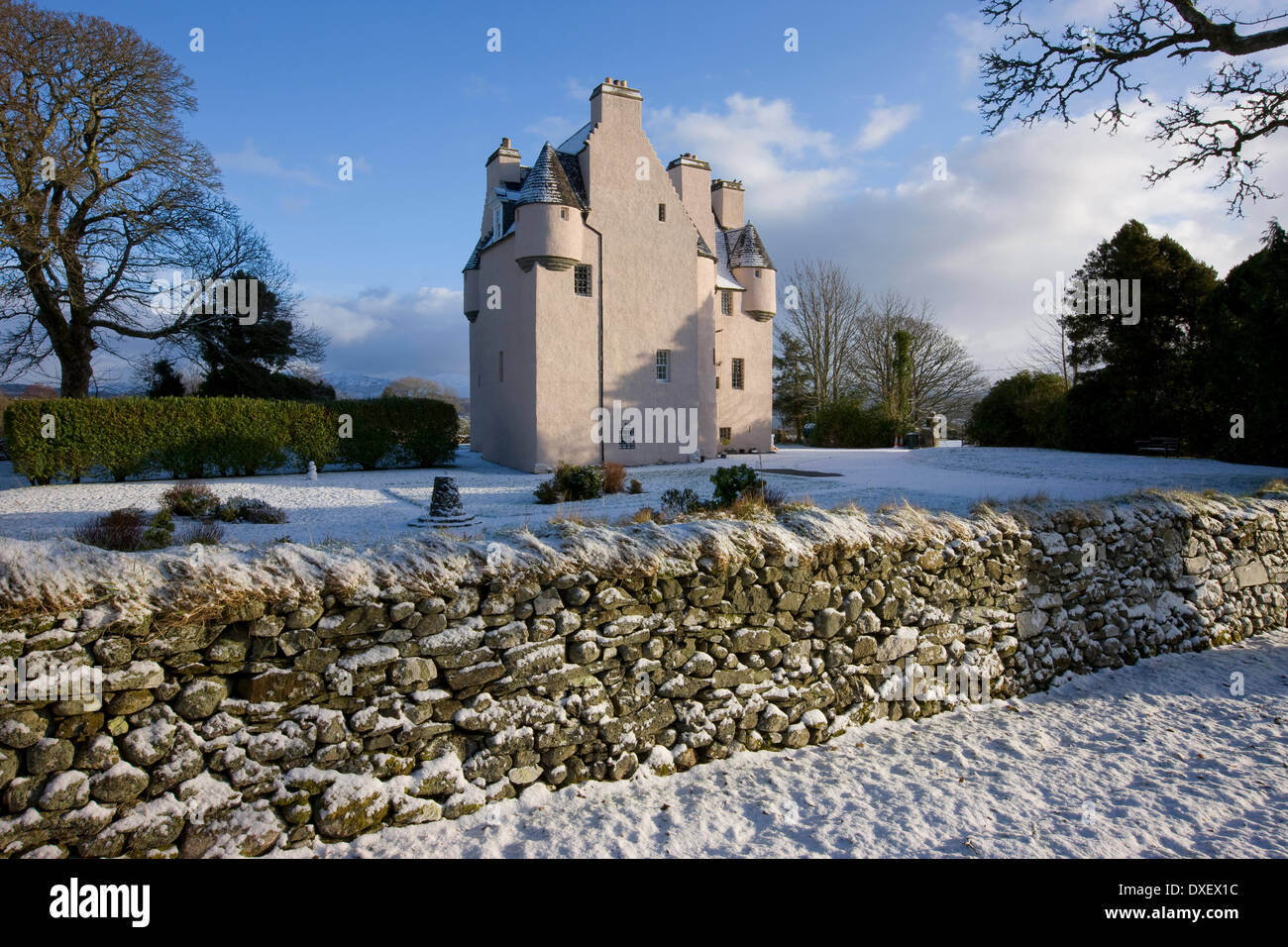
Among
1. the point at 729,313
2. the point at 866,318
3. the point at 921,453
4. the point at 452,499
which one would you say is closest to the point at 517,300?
the point at 729,313

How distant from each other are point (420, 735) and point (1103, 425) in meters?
26.0

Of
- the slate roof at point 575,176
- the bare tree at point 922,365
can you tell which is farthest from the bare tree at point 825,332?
the slate roof at point 575,176

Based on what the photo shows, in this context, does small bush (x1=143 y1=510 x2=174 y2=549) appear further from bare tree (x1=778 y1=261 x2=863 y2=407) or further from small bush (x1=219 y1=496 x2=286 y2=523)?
bare tree (x1=778 y1=261 x2=863 y2=407)

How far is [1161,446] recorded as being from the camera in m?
22.0

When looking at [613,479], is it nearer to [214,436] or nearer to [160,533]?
[160,533]

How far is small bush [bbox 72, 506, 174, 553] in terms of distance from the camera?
816cm

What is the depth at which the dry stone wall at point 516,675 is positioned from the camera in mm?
3211

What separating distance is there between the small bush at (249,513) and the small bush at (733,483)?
7543 millimetres

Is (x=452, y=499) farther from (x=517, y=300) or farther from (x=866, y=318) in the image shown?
(x=866, y=318)

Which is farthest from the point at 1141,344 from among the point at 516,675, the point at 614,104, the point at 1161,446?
the point at 516,675

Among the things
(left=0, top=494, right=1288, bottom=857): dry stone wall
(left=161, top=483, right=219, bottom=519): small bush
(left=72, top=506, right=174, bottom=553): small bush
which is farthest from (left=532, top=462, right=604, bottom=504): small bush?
(left=0, top=494, right=1288, bottom=857): dry stone wall

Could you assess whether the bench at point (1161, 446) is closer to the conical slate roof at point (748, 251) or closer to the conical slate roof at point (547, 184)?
the conical slate roof at point (748, 251)

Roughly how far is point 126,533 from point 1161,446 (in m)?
26.4

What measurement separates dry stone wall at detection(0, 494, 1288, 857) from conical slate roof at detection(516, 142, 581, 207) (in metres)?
16.8
